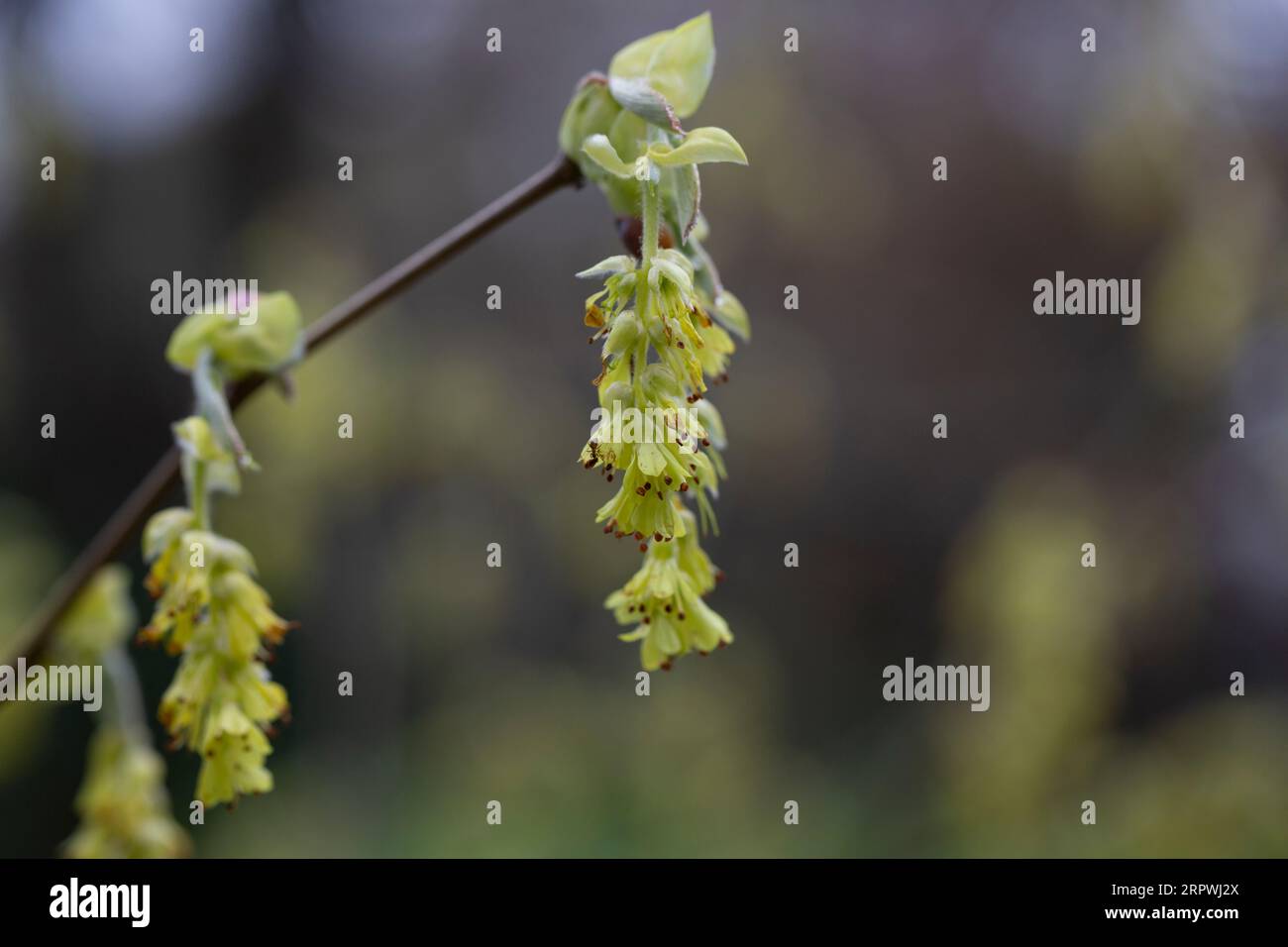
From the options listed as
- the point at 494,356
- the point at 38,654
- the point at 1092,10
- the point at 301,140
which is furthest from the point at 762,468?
the point at 38,654

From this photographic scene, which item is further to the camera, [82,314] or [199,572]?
[82,314]

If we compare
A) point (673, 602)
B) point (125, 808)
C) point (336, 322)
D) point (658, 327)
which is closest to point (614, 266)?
point (658, 327)

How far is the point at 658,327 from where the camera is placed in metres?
0.77

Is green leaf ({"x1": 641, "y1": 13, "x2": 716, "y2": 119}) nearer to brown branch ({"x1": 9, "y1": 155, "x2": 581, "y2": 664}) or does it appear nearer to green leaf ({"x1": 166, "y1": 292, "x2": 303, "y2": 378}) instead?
brown branch ({"x1": 9, "y1": 155, "x2": 581, "y2": 664})

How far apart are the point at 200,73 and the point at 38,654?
427 centimetres

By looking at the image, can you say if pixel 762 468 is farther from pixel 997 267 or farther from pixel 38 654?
pixel 38 654

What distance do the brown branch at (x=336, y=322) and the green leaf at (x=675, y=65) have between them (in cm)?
11

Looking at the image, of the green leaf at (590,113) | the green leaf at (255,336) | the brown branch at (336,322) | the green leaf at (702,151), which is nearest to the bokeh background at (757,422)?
the brown branch at (336,322)

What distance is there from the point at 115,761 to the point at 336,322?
0.79 meters

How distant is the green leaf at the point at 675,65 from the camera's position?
96 cm

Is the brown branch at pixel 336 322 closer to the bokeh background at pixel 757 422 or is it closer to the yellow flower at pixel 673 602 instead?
the yellow flower at pixel 673 602

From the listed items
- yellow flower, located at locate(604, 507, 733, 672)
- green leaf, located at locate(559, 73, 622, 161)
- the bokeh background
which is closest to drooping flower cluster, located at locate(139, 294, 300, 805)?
yellow flower, located at locate(604, 507, 733, 672)

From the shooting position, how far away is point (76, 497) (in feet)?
15.1

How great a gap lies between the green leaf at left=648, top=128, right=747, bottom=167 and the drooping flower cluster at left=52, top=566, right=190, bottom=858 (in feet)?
3.21
